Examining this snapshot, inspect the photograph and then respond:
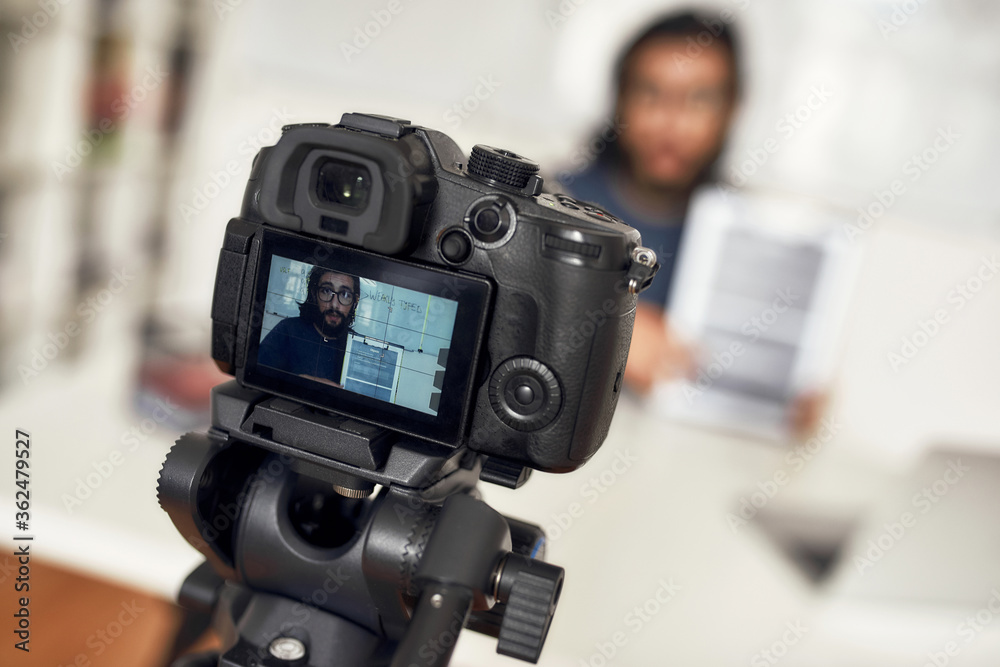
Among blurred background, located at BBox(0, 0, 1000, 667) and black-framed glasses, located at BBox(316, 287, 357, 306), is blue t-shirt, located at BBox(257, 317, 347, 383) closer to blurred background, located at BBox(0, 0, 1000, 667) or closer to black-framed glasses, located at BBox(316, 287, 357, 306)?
black-framed glasses, located at BBox(316, 287, 357, 306)

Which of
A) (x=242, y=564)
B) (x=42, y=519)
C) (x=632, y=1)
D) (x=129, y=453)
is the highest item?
(x=632, y=1)

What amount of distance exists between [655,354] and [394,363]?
2172 millimetres

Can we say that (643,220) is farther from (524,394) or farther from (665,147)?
(524,394)

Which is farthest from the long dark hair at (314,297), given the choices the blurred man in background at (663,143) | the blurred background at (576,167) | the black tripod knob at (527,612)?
the blurred man in background at (663,143)

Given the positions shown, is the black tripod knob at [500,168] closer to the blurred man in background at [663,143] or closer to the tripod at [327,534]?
the tripod at [327,534]

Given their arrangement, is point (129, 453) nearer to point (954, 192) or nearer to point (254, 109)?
point (254, 109)

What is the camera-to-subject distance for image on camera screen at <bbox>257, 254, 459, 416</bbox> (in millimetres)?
582

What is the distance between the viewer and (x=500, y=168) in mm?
589

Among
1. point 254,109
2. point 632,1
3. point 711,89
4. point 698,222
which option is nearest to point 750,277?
point 698,222

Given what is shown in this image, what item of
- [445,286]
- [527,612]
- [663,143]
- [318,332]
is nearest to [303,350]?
[318,332]

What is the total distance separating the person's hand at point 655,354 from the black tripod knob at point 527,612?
2.17 metres

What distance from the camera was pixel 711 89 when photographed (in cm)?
247

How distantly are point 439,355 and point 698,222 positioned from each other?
224cm

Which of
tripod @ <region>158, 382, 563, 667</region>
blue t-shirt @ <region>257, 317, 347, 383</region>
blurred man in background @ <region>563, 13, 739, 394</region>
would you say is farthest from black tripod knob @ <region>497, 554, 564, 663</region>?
blurred man in background @ <region>563, 13, 739, 394</region>
